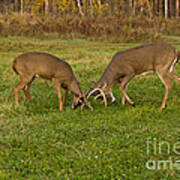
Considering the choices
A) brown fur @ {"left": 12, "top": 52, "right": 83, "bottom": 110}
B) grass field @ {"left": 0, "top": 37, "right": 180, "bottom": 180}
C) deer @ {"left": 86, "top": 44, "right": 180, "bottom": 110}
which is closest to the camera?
grass field @ {"left": 0, "top": 37, "right": 180, "bottom": 180}

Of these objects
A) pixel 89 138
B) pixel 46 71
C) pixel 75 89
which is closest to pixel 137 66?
pixel 75 89

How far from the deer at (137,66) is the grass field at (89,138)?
0.34m

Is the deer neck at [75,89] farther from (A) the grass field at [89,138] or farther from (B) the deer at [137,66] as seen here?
(A) the grass field at [89,138]

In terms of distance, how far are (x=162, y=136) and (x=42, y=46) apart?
435 inches

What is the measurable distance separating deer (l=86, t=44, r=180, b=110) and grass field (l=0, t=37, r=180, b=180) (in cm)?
34

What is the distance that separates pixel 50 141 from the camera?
15.7 feet

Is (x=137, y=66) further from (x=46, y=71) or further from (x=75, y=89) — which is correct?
(x=46, y=71)

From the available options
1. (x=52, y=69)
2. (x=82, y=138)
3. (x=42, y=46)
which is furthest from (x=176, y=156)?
(x=42, y=46)

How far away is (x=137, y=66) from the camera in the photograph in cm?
630

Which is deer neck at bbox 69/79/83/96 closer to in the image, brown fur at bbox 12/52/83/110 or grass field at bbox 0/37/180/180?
brown fur at bbox 12/52/83/110

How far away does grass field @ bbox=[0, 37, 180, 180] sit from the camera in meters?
3.99

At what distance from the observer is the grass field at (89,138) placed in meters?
3.99

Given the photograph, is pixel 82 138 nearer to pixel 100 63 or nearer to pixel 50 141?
pixel 50 141

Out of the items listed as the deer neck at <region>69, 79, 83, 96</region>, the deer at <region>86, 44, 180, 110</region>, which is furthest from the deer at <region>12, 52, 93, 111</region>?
the deer at <region>86, 44, 180, 110</region>
